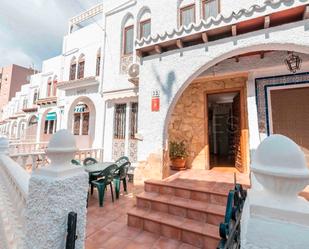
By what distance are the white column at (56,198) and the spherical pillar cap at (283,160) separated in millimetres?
1534

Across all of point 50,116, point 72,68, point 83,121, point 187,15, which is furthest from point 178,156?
point 50,116

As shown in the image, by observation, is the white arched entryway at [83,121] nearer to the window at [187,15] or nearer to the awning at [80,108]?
the awning at [80,108]

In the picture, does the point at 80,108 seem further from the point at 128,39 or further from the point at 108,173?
the point at 108,173

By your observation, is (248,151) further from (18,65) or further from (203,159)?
(18,65)

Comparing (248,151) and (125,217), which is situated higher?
(248,151)

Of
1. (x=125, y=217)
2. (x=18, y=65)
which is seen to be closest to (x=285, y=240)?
(x=125, y=217)

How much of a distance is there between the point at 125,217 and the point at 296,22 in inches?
262

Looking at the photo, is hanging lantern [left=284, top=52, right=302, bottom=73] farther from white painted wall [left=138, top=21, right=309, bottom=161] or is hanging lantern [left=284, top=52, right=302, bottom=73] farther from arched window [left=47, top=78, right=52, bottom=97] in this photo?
arched window [left=47, top=78, right=52, bottom=97]

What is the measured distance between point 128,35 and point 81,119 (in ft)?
22.3

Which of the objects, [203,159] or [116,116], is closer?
[203,159]

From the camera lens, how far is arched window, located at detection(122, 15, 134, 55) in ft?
31.1

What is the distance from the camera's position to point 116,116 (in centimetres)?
961

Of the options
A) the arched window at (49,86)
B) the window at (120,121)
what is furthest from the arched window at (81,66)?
the arched window at (49,86)

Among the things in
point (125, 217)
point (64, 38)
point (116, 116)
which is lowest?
point (125, 217)
